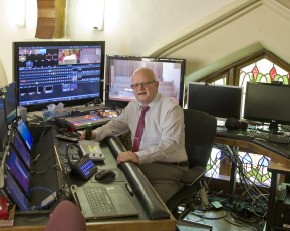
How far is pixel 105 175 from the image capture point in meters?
1.73

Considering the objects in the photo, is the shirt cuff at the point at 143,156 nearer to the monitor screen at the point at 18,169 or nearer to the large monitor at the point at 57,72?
the monitor screen at the point at 18,169

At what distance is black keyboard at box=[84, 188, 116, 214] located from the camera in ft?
4.60

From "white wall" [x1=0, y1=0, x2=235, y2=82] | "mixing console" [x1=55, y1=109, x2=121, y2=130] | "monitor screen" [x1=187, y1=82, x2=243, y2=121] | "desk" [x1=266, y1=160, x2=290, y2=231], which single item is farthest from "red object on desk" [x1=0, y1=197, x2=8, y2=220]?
"white wall" [x1=0, y1=0, x2=235, y2=82]

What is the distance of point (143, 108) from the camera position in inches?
97.3

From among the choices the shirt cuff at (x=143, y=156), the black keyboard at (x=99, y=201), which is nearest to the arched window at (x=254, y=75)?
the shirt cuff at (x=143, y=156)

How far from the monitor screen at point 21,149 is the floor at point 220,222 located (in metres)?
1.38

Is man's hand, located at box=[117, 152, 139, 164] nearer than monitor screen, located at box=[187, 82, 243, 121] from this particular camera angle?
Yes

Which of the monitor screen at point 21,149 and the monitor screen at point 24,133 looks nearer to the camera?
the monitor screen at point 21,149

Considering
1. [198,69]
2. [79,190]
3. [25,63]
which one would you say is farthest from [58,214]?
[198,69]

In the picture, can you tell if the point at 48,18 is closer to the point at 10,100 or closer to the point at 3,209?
the point at 10,100

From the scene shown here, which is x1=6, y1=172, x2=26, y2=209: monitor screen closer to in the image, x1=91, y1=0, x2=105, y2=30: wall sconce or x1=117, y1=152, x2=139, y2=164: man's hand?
x1=117, y1=152, x2=139, y2=164: man's hand

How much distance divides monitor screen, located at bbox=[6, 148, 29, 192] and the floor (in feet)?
4.79

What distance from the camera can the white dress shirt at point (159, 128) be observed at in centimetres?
221

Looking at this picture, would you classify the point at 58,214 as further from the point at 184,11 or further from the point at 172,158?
the point at 184,11
